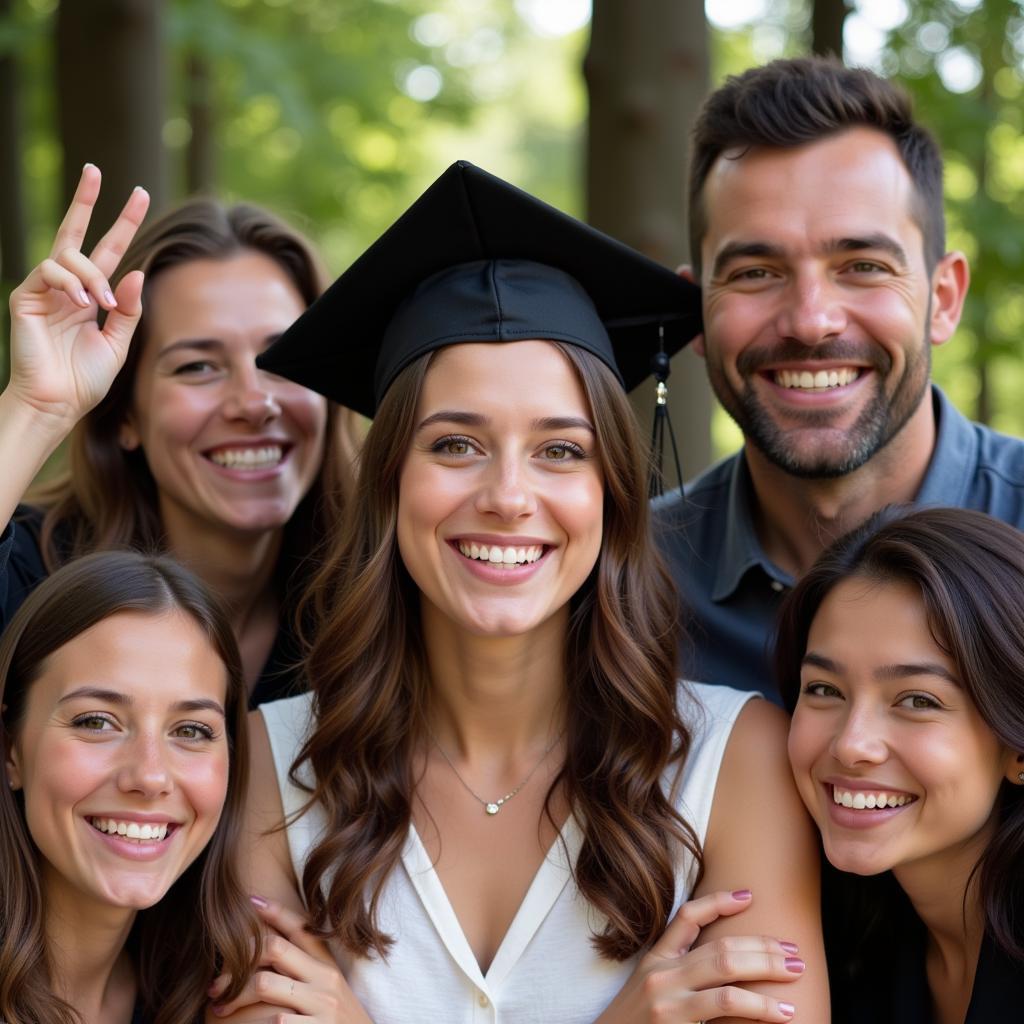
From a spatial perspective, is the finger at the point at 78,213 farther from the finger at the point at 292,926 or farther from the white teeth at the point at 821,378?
the white teeth at the point at 821,378

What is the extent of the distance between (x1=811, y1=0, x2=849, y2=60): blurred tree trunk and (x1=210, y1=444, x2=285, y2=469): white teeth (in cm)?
305

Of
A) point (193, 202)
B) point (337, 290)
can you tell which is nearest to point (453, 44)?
point (193, 202)

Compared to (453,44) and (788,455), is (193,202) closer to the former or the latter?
(788,455)

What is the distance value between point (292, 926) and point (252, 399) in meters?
1.58

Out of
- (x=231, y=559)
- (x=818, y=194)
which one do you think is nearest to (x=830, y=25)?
(x=818, y=194)

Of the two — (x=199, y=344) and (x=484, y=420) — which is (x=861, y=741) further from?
(x=199, y=344)

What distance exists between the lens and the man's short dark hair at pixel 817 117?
403 cm

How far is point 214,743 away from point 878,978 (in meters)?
1.63

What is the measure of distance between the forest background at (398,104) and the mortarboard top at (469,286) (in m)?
1.42

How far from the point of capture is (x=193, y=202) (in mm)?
4633

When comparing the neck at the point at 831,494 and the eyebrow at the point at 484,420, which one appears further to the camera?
the neck at the point at 831,494

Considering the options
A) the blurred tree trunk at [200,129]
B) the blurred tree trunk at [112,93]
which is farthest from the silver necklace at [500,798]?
the blurred tree trunk at [200,129]

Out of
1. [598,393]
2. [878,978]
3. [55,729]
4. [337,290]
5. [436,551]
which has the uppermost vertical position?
[337,290]

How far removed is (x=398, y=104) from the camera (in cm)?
1164
